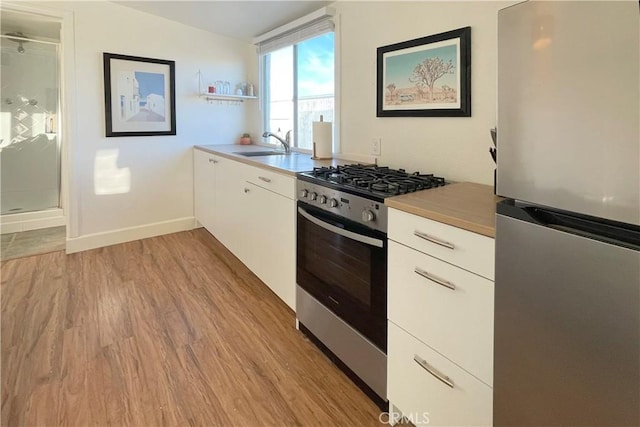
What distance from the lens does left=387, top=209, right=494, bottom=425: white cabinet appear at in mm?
1129

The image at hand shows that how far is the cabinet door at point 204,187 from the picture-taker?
3564 mm

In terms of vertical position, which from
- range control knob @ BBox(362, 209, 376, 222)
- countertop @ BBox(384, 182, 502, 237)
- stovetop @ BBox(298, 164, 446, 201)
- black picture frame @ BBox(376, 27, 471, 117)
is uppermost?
black picture frame @ BBox(376, 27, 471, 117)

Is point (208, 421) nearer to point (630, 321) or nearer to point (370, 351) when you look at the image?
point (370, 351)

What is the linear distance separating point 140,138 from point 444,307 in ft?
11.4

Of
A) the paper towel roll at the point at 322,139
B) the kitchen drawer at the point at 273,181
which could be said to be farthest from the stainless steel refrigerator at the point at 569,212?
the paper towel roll at the point at 322,139

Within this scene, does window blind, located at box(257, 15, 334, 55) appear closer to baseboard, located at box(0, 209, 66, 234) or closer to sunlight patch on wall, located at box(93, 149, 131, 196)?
sunlight patch on wall, located at box(93, 149, 131, 196)

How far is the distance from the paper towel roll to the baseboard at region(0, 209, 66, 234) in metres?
3.47

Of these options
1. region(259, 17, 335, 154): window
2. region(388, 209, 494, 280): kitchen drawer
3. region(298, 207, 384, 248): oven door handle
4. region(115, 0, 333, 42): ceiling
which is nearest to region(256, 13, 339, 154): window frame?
region(259, 17, 335, 154): window

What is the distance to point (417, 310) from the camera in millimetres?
1364

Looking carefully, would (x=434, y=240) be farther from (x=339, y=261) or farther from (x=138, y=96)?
(x=138, y=96)

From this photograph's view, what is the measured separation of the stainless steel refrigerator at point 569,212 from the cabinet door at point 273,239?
4.43 ft

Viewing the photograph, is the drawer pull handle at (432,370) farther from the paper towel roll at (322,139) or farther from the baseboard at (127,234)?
the baseboard at (127,234)

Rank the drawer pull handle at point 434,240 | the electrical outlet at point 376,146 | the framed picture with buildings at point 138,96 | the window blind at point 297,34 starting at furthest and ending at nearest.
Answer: the framed picture with buildings at point 138,96, the window blind at point 297,34, the electrical outlet at point 376,146, the drawer pull handle at point 434,240

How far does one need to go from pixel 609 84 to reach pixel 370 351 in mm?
1262
